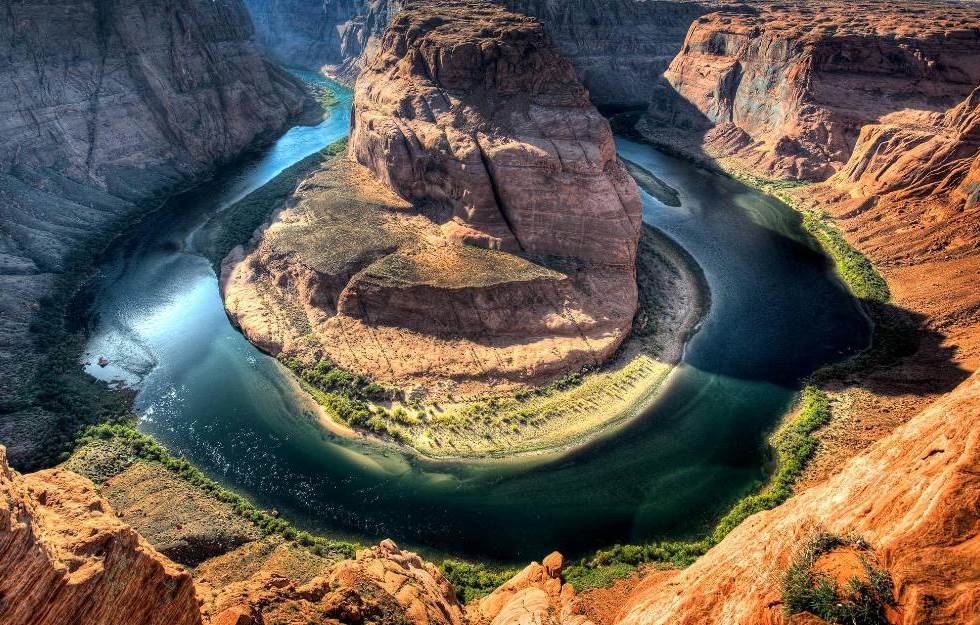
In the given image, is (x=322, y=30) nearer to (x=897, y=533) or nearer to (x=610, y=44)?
(x=610, y=44)

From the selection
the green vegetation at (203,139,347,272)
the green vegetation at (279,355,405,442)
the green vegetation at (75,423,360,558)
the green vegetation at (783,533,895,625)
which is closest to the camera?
the green vegetation at (783,533,895,625)

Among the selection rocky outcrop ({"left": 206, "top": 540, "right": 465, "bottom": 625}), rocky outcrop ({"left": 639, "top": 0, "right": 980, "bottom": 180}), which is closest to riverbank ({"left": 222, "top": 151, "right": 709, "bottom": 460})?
rocky outcrop ({"left": 206, "top": 540, "right": 465, "bottom": 625})

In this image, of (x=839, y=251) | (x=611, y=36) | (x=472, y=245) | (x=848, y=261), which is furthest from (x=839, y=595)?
(x=611, y=36)

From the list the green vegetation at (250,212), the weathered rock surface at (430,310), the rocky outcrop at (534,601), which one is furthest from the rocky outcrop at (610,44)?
the rocky outcrop at (534,601)

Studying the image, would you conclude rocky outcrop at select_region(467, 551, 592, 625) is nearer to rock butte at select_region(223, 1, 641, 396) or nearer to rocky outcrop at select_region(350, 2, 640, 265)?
rock butte at select_region(223, 1, 641, 396)

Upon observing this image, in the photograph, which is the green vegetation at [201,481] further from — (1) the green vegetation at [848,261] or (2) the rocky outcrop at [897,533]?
(1) the green vegetation at [848,261]

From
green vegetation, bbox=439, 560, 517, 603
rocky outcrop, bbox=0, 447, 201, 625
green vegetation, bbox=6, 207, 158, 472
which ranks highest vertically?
rocky outcrop, bbox=0, 447, 201, 625

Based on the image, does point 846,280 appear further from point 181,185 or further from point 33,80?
point 33,80
